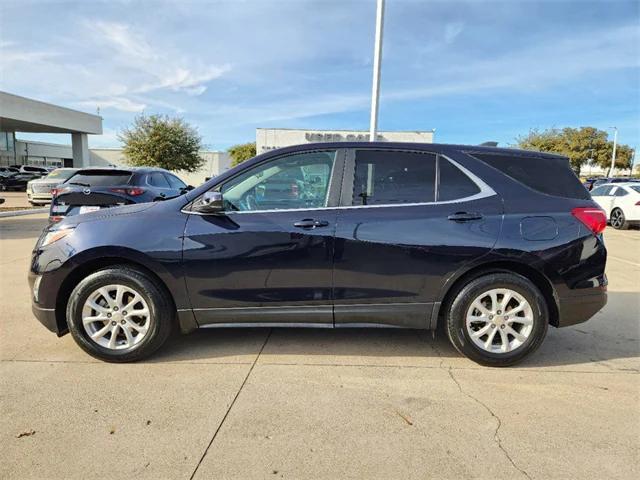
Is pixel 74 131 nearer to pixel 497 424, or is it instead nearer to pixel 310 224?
pixel 310 224

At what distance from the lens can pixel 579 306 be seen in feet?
11.4

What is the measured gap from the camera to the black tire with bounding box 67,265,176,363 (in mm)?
3393

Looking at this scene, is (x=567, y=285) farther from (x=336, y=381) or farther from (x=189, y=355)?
(x=189, y=355)

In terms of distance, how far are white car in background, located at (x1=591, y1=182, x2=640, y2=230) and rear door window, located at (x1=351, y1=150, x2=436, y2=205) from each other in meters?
12.9

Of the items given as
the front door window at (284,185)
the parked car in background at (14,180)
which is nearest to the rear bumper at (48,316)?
the front door window at (284,185)

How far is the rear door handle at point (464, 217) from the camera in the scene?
134 inches

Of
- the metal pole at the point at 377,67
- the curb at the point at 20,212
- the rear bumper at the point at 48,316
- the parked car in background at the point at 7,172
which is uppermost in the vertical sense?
the metal pole at the point at 377,67

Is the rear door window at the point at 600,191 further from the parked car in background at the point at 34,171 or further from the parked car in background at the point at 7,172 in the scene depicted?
the parked car in background at the point at 7,172

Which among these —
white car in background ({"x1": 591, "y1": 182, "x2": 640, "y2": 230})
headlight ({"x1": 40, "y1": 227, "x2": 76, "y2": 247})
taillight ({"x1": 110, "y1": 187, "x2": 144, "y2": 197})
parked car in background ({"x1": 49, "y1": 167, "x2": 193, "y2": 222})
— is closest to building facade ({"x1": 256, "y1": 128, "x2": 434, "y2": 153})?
white car in background ({"x1": 591, "y1": 182, "x2": 640, "y2": 230})

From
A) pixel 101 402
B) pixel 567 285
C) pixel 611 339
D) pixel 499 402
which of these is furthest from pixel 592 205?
pixel 101 402

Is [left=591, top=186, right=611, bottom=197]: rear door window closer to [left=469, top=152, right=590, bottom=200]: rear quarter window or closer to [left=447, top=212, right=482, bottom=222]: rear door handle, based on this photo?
Result: [left=469, top=152, right=590, bottom=200]: rear quarter window

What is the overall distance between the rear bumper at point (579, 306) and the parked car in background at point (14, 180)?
32.6 m

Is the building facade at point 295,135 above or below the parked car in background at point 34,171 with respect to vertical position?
above

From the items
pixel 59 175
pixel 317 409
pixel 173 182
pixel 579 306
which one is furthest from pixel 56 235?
pixel 59 175
